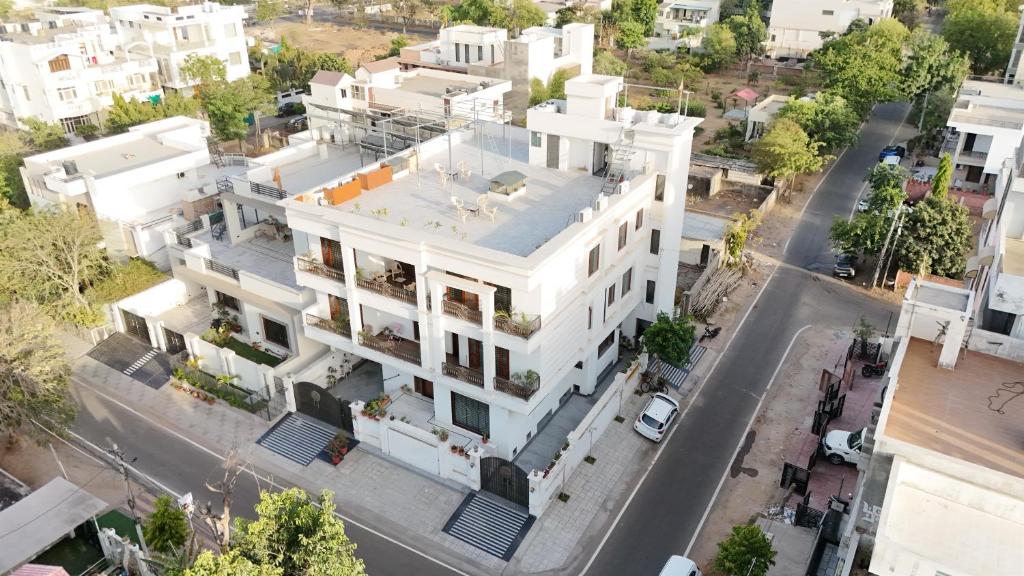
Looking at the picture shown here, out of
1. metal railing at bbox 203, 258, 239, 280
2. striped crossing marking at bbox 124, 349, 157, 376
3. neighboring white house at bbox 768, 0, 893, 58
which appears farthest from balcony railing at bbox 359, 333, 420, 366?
neighboring white house at bbox 768, 0, 893, 58

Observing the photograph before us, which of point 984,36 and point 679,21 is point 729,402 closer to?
point 984,36

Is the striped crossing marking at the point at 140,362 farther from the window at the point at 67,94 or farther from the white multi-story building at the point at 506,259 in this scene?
the window at the point at 67,94

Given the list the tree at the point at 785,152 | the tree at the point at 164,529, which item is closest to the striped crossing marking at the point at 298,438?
the tree at the point at 164,529

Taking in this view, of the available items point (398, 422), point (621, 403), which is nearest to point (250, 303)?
point (398, 422)

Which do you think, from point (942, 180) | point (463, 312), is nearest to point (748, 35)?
point (942, 180)

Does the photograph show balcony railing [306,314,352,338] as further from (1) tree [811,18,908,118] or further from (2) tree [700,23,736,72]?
(2) tree [700,23,736,72]

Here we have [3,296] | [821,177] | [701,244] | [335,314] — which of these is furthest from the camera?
[821,177]

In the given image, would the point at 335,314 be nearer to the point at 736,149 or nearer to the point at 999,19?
the point at 736,149
